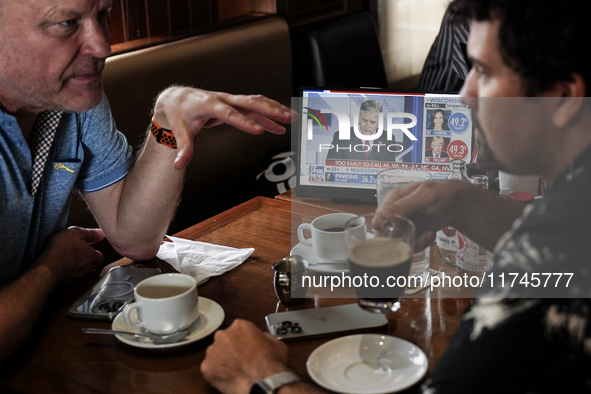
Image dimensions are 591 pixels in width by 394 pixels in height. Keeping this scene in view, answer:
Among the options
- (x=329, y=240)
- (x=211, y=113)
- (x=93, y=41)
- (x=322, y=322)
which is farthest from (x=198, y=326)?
(x=93, y=41)

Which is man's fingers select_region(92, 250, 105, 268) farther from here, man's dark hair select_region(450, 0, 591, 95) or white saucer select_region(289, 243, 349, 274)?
man's dark hair select_region(450, 0, 591, 95)

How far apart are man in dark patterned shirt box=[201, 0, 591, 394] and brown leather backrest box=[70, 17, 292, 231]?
163 centimetres

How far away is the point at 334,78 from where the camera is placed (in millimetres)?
2783

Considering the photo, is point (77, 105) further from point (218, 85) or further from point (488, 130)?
point (218, 85)

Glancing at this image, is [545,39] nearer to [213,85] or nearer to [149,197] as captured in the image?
[149,197]

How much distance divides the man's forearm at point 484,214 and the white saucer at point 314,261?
0.24 meters

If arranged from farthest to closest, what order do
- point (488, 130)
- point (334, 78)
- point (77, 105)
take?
point (334, 78) < point (77, 105) < point (488, 130)

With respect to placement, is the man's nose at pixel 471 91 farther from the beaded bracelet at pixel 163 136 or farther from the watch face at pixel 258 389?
the beaded bracelet at pixel 163 136

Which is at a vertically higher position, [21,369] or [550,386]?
[550,386]

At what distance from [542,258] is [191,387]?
0.54 m

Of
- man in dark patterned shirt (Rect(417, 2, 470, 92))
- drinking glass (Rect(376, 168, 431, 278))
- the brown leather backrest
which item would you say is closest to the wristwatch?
drinking glass (Rect(376, 168, 431, 278))

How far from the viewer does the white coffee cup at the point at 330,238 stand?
121 centimetres

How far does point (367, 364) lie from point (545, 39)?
51cm

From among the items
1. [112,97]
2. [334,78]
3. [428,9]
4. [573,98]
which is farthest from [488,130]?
[428,9]
